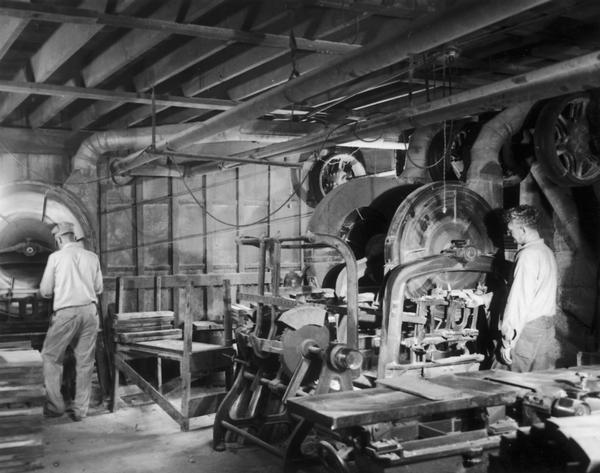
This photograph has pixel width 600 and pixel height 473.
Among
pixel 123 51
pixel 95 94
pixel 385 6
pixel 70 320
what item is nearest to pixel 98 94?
pixel 95 94

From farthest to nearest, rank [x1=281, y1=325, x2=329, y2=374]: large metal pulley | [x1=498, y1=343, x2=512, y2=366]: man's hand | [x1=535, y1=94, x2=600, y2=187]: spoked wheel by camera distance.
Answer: [x1=535, y1=94, x2=600, y2=187]: spoked wheel → [x1=498, y1=343, x2=512, y2=366]: man's hand → [x1=281, y1=325, x2=329, y2=374]: large metal pulley

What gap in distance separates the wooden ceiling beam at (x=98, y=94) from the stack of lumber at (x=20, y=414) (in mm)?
2682

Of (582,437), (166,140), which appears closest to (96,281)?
(166,140)

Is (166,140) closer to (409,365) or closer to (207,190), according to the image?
(207,190)

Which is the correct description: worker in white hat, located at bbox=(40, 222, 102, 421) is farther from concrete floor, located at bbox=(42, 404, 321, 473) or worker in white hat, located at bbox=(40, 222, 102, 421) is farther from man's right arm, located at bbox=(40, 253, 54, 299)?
concrete floor, located at bbox=(42, 404, 321, 473)

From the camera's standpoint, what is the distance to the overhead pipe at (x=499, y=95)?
3752mm

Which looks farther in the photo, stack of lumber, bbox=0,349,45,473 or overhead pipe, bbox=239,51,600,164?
stack of lumber, bbox=0,349,45,473

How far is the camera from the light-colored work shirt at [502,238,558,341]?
5422 mm

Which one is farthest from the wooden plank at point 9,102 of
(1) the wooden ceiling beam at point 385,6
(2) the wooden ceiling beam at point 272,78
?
(1) the wooden ceiling beam at point 385,6

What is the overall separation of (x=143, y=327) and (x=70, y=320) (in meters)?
0.93

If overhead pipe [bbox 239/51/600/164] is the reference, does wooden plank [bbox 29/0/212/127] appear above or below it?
above

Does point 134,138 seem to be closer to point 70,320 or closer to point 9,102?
point 9,102

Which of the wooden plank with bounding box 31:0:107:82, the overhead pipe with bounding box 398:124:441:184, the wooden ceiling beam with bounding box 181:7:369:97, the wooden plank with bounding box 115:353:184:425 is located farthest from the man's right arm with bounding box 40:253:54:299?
the overhead pipe with bounding box 398:124:441:184

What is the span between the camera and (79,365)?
730 cm
